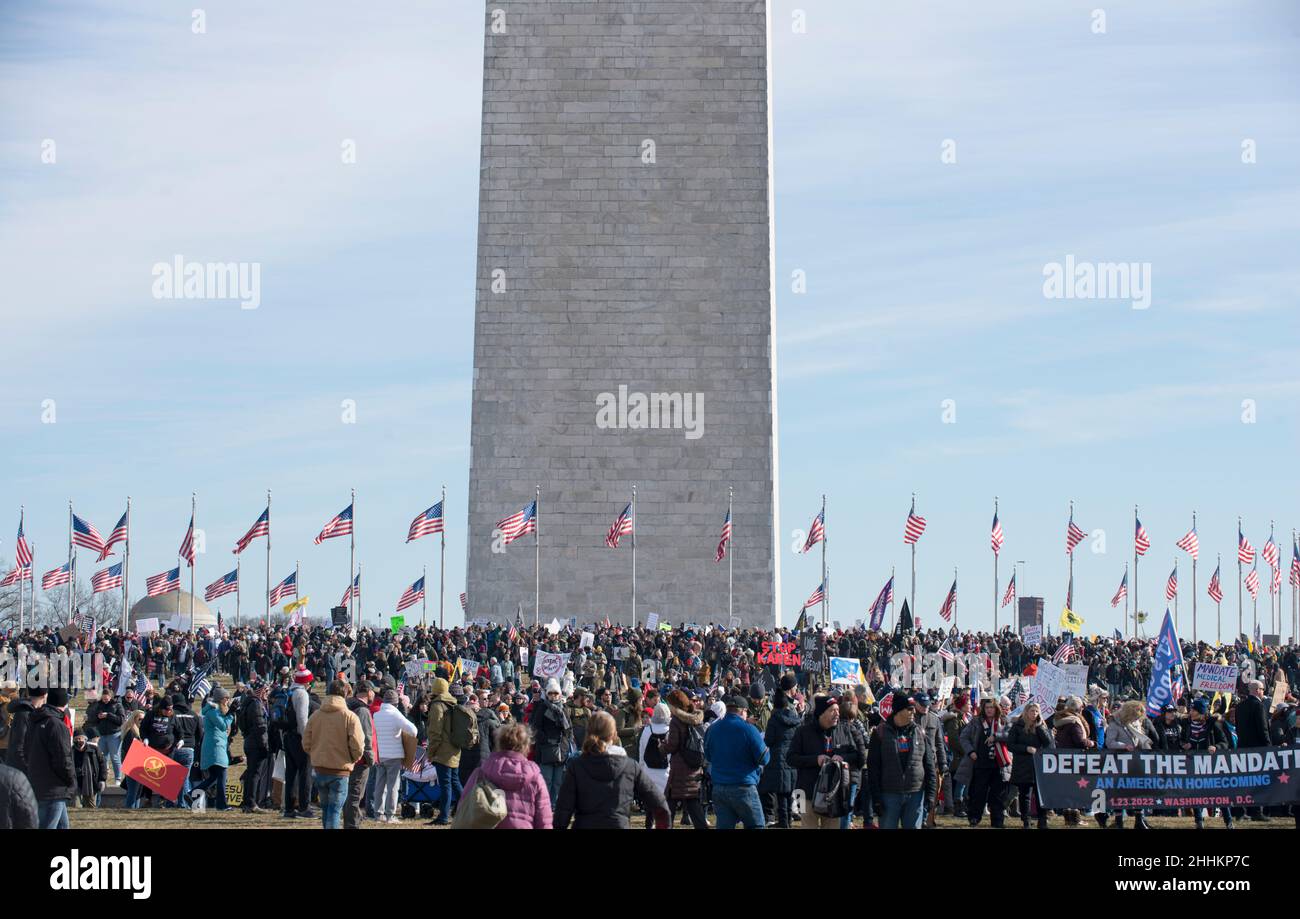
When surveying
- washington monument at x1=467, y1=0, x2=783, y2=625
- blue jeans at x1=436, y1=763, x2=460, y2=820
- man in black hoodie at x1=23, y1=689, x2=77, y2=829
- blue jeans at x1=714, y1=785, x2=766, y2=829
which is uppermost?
washington monument at x1=467, y1=0, x2=783, y2=625

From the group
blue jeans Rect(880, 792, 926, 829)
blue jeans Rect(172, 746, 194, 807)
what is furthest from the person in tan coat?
blue jeans Rect(172, 746, 194, 807)

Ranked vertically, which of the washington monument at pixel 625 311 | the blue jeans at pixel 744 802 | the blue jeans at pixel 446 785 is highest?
the washington monument at pixel 625 311

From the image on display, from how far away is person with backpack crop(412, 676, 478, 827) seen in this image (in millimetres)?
A: 19266

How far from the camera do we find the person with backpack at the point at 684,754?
53.4 ft

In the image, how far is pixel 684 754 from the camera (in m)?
16.5

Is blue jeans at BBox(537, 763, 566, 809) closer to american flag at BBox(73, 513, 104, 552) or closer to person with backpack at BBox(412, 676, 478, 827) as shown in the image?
person with backpack at BBox(412, 676, 478, 827)

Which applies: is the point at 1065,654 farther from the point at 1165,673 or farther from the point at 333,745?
the point at 333,745

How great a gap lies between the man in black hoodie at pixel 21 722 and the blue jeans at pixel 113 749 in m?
5.70

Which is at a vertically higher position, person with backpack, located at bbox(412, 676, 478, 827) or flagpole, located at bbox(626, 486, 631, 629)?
flagpole, located at bbox(626, 486, 631, 629)

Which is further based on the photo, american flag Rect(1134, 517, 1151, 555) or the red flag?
american flag Rect(1134, 517, 1151, 555)

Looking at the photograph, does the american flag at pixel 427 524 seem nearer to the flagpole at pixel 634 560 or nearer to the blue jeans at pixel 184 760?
the flagpole at pixel 634 560

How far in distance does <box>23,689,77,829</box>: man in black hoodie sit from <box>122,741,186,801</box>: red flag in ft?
17.1

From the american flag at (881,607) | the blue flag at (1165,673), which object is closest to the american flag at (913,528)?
the american flag at (881,607)
